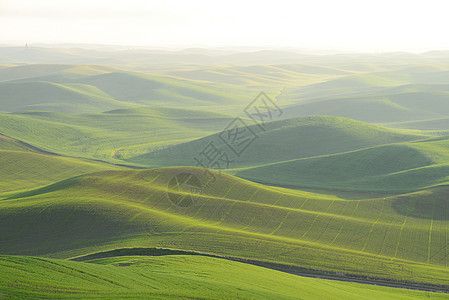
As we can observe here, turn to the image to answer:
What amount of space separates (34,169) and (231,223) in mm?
47930

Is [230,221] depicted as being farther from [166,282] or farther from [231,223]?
[166,282]

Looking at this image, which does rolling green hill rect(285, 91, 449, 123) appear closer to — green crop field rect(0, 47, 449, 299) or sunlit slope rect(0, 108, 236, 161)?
sunlit slope rect(0, 108, 236, 161)

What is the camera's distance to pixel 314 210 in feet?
190

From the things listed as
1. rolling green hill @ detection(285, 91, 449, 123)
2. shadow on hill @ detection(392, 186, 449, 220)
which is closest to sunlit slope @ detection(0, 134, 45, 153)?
shadow on hill @ detection(392, 186, 449, 220)

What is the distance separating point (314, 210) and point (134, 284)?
1395 inches

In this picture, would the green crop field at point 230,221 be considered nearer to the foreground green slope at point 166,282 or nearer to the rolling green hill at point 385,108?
the foreground green slope at point 166,282

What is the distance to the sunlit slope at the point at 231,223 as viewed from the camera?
4306cm

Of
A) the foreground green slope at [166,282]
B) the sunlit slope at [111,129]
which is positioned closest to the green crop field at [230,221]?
the foreground green slope at [166,282]

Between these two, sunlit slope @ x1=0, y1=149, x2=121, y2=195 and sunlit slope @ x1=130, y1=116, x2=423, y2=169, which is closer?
sunlit slope @ x1=0, y1=149, x2=121, y2=195

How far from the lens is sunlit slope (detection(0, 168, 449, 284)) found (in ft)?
141

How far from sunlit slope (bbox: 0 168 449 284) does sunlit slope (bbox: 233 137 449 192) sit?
10.4 meters

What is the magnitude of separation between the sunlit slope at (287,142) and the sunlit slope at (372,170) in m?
14.4

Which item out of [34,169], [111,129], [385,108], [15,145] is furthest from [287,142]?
[385,108]

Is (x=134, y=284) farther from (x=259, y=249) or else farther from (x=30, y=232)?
(x=30, y=232)
